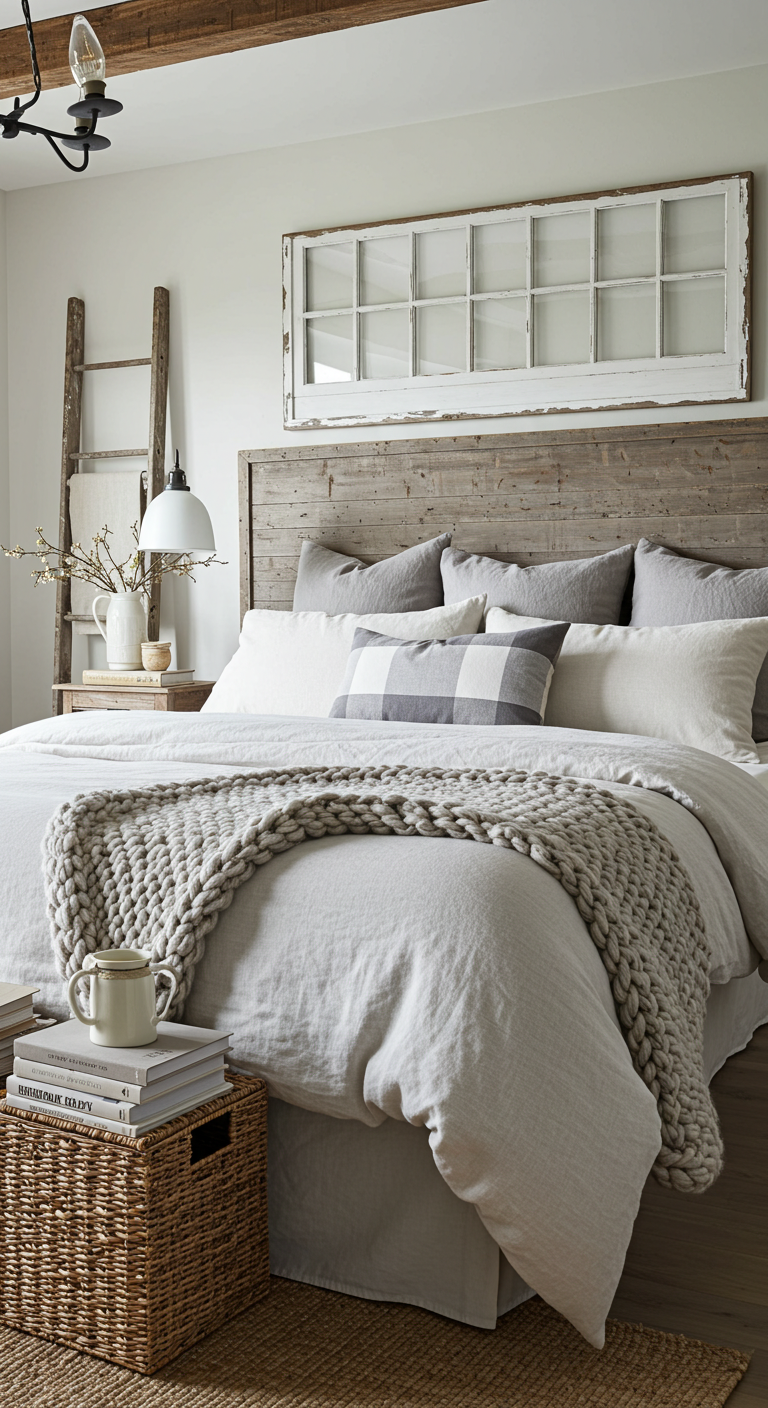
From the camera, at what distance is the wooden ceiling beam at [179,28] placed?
10.0 ft

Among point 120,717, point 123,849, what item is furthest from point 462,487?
point 123,849

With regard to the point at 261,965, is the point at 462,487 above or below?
above

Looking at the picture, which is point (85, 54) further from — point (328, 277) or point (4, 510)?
point (4, 510)

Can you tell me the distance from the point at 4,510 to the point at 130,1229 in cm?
383

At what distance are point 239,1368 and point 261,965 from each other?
1.65ft

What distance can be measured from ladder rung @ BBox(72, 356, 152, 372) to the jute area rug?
3.60m

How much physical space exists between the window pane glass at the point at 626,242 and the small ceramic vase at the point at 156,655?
187 cm

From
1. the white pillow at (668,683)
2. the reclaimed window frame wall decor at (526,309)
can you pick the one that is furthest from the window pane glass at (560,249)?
the white pillow at (668,683)

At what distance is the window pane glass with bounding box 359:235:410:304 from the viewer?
4230mm

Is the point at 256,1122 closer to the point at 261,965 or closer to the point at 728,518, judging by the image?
the point at 261,965

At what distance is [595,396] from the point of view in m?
3.97

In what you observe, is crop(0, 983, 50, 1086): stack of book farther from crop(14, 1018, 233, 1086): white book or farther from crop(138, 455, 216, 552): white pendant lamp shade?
crop(138, 455, 216, 552): white pendant lamp shade

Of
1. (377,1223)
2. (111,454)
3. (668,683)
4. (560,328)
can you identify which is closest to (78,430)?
(111,454)

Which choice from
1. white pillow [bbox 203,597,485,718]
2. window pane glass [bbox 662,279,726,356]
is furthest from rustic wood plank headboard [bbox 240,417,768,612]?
white pillow [bbox 203,597,485,718]
